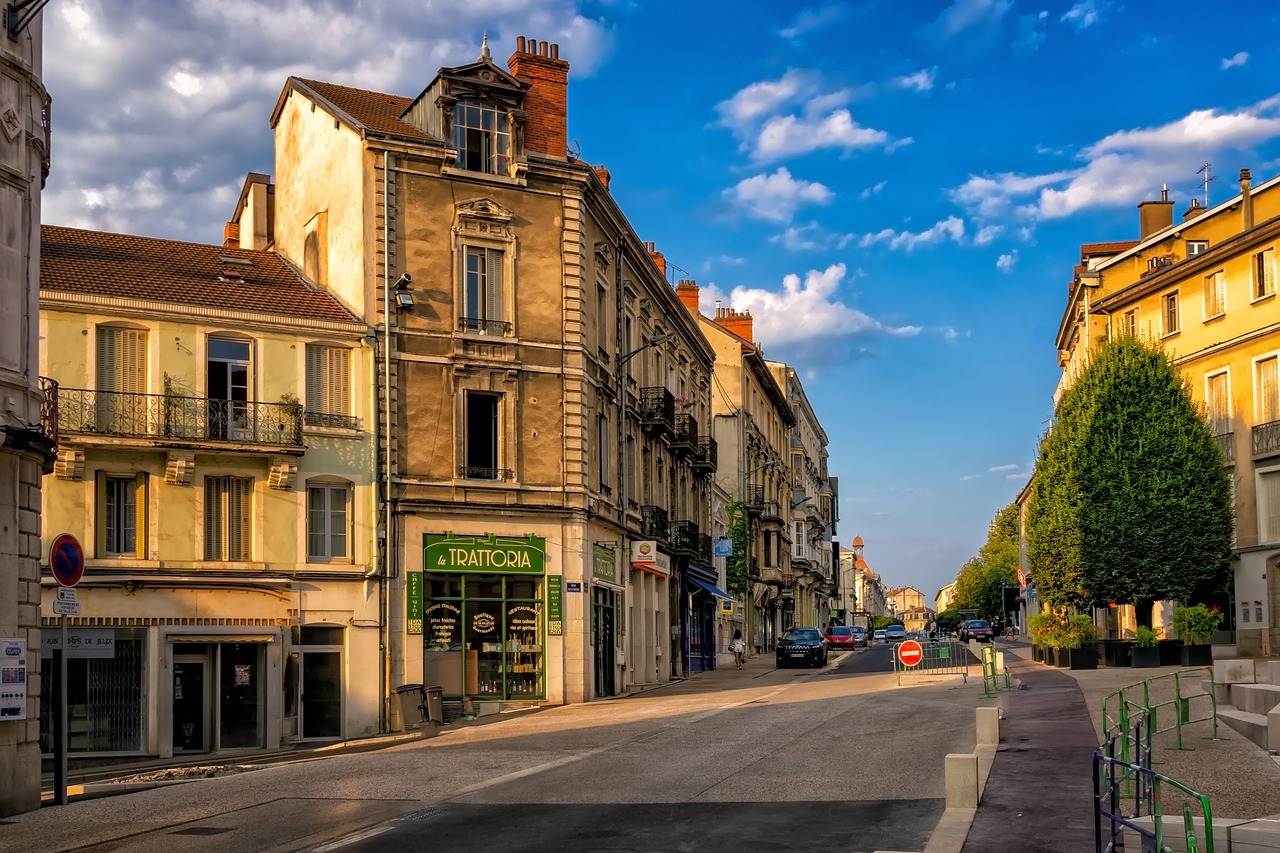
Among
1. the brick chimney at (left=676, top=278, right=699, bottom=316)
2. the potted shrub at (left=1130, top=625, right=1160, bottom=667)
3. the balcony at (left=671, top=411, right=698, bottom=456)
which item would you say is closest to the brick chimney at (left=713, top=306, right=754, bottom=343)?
the brick chimney at (left=676, top=278, right=699, bottom=316)

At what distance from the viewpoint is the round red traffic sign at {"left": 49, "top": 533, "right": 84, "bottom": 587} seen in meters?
17.0

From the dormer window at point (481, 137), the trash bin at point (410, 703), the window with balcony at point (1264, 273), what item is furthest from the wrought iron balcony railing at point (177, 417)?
the window with balcony at point (1264, 273)

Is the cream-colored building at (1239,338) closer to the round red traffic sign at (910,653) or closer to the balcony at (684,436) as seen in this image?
the balcony at (684,436)

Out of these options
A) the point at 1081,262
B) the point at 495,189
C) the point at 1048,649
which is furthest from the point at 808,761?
the point at 1081,262

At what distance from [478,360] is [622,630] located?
926 centimetres

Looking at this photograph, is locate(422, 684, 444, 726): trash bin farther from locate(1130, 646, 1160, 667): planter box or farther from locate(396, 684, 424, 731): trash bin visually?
locate(1130, 646, 1160, 667): planter box

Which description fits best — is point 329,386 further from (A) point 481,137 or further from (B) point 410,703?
(B) point 410,703

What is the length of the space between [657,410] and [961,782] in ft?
96.0

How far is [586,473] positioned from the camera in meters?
34.3

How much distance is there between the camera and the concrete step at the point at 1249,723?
18.0 meters

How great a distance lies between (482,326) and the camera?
108 ft

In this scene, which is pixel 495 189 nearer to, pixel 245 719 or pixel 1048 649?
pixel 245 719

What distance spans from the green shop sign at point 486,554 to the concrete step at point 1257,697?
1609cm

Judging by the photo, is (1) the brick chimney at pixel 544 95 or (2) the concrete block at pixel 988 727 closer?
(2) the concrete block at pixel 988 727
